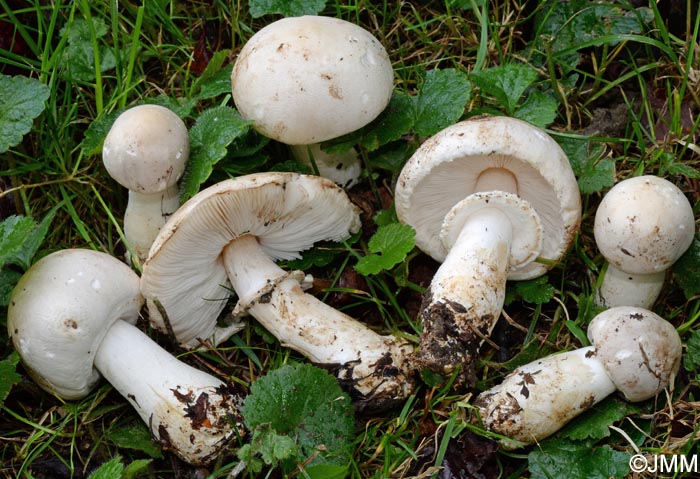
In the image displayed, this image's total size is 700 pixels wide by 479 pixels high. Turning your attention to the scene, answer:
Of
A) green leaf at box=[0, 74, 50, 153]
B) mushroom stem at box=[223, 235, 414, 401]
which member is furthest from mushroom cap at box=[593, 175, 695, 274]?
green leaf at box=[0, 74, 50, 153]

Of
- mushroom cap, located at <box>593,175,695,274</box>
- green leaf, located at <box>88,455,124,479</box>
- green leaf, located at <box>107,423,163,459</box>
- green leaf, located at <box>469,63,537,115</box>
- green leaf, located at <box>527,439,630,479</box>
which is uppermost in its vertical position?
green leaf, located at <box>469,63,537,115</box>

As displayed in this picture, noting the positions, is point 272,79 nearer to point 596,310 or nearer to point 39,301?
point 39,301

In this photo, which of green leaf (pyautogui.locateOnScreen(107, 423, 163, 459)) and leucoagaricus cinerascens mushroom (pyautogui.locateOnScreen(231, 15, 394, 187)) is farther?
leucoagaricus cinerascens mushroom (pyautogui.locateOnScreen(231, 15, 394, 187))

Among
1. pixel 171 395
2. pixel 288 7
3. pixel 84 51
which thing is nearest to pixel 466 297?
pixel 171 395

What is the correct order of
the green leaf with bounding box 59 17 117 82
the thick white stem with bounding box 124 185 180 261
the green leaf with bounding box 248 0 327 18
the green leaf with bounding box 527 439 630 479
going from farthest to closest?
1. the green leaf with bounding box 59 17 117 82
2. the green leaf with bounding box 248 0 327 18
3. the thick white stem with bounding box 124 185 180 261
4. the green leaf with bounding box 527 439 630 479

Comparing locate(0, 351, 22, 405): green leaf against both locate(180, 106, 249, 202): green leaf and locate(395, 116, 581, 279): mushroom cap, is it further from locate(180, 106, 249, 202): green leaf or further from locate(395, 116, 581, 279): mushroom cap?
locate(395, 116, 581, 279): mushroom cap

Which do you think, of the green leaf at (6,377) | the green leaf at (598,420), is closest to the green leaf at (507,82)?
the green leaf at (598,420)

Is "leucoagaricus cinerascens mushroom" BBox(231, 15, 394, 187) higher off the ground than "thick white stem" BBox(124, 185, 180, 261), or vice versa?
"leucoagaricus cinerascens mushroom" BBox(231, 15, 394, 187)
